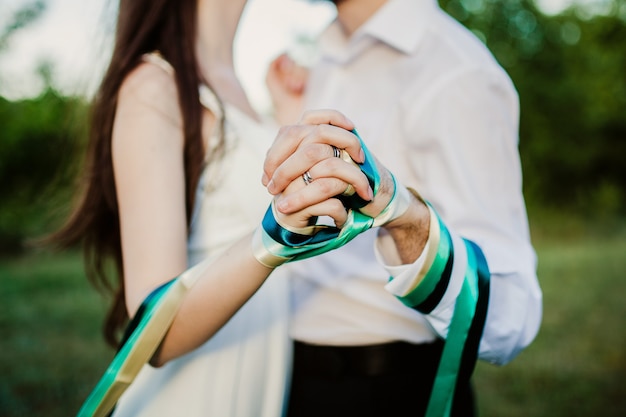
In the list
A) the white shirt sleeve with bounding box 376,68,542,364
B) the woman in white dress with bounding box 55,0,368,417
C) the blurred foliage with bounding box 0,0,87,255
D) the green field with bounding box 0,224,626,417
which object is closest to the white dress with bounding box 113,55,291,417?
the woman in white dress with bounding box 55,0,368,417

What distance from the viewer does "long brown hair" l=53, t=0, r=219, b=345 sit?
5.48ft

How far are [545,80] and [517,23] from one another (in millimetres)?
2585

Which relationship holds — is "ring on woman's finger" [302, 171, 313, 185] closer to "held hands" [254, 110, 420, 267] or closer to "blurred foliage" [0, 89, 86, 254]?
"held hands" [254, 110, 420, 267]

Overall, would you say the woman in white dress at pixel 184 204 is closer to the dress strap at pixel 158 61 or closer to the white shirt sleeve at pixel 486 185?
the dress strap at pixel 158 61

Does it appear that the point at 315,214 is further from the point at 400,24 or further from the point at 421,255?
the point at 400,24

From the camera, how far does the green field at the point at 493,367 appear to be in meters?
4.78

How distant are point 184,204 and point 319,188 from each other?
1.98 ft

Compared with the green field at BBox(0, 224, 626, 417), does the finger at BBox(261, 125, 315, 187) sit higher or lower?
higher

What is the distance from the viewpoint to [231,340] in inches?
66.8

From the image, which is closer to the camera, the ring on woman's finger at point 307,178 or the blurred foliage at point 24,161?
the ring on woman's finger at point 307,178

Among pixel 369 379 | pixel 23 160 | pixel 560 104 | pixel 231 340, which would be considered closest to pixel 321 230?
pixel 231 340

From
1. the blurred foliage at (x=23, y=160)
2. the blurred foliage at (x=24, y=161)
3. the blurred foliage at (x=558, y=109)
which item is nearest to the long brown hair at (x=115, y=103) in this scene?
the blurred foliage at (x=24, y=161)

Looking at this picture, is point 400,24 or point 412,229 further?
point 400,24

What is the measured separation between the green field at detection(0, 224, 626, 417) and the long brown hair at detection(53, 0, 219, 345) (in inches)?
126
